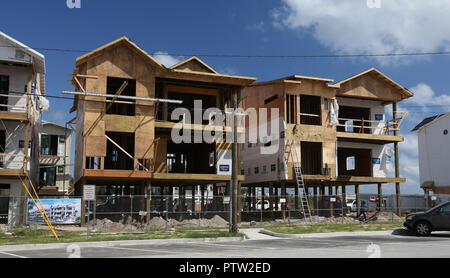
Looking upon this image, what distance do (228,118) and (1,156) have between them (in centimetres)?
1545

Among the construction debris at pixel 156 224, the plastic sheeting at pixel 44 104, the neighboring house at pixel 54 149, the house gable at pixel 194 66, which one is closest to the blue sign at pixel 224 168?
the construction debris at pixel 156 224

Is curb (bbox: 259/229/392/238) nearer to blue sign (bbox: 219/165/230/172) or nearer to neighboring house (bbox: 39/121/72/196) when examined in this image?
blue sign (bbox: 219/165/230/172)

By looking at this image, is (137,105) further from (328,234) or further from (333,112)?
(333,112)

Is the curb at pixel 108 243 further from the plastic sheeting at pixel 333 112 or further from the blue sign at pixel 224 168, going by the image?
the plastic sheeting at pixel 333 112

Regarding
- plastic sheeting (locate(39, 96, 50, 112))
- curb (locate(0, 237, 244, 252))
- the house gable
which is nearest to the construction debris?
curb (locate(0, 237, 244, 252))

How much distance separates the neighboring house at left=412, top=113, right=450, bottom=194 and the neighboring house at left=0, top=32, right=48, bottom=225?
40859 mm

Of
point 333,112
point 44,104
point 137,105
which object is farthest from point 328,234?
point 44,104

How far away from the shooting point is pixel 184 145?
41.7 meters

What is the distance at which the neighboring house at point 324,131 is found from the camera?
3712 centimetres

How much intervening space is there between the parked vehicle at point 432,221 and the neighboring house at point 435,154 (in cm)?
2983

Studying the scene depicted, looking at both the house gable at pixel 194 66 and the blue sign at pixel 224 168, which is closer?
the blue sign at pixel 224 168
